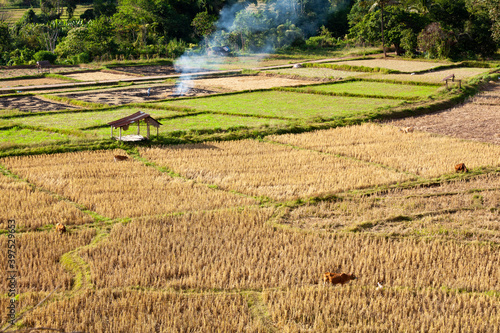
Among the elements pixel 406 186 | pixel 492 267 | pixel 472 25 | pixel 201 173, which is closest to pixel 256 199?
pixel 201 173

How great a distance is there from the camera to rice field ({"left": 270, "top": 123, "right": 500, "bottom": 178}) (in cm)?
1191

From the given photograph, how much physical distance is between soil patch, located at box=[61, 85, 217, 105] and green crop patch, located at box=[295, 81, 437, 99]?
16.1ft

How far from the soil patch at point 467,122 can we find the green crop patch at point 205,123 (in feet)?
14.0

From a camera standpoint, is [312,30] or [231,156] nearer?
[231,156]

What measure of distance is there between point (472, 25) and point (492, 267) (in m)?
31.2

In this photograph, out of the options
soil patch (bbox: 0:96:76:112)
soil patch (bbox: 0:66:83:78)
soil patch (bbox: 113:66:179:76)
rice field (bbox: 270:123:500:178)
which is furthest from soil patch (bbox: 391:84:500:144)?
soil patch (bbox: 0:66:83:78)

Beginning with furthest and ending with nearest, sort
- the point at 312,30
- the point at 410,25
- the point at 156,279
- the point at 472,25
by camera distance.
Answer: the point at 312,30 < the point at 410,25 < the point at 472,25 < the point at 156,279

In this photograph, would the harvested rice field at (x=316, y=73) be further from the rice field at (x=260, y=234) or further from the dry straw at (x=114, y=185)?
the dry straw at (x=114, y=185)

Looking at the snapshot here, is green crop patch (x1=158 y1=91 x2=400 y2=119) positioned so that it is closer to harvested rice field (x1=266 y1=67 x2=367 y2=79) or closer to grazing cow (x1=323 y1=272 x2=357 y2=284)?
harvested rice field (x1=266 y1=67 x2=367 y2=79)

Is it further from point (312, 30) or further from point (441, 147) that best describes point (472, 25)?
point (441, 147)

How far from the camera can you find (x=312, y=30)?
5094cm

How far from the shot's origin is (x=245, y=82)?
27219mm

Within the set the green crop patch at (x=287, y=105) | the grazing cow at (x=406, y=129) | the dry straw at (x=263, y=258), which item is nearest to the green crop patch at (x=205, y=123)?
the green crop patch at (x=287, y=105)

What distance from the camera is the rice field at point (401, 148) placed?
11.9 m
